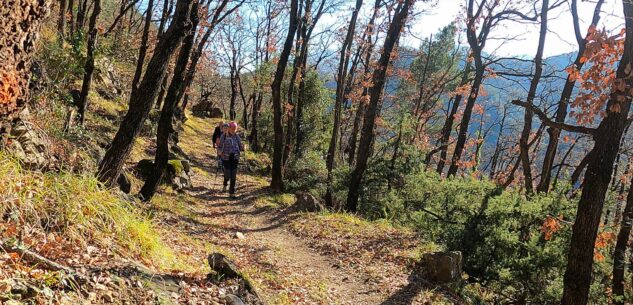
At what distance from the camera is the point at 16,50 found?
14.0ft

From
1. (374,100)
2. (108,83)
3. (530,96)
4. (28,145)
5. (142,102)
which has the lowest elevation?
(28,145)

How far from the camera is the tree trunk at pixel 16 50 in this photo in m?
4.10

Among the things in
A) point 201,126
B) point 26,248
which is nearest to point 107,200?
point 26,248

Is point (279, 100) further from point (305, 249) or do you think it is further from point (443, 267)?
point (443, 267)

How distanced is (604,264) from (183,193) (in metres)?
9.43

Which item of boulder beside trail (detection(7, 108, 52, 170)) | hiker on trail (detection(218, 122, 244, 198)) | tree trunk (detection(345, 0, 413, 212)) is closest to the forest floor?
hiker on trail (detection(218, 122, 244, 198))

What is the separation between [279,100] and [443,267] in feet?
27.2

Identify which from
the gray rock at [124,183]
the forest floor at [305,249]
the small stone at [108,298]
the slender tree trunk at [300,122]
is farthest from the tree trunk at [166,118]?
the slender tree trunk at [300,122]

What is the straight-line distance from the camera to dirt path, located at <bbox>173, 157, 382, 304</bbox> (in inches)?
234

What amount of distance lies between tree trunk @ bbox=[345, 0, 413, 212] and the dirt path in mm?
2374

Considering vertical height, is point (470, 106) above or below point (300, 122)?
above

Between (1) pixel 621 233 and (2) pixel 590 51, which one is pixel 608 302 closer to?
(1) pixel 621 233

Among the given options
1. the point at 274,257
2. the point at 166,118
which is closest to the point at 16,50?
the point at 166,118

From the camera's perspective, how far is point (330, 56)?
25.1 m
